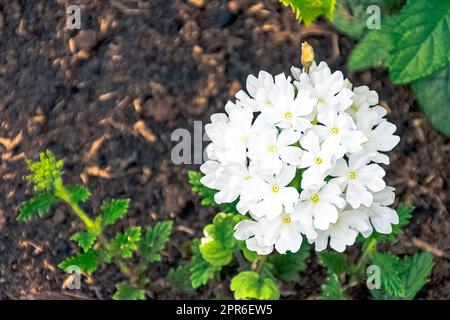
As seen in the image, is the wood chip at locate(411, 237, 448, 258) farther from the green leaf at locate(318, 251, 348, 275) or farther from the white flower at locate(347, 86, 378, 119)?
the white flower at locate(347, 86, 378, 119)

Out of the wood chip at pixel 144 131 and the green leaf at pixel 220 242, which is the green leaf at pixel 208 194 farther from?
the wood chip at pixel 144 131

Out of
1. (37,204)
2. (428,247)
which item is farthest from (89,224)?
(428,247)

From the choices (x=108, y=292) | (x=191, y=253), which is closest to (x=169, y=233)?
(x=191, y=253)

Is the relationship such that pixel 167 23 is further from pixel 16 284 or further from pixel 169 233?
pixel 16 284

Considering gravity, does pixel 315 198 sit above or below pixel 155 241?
above

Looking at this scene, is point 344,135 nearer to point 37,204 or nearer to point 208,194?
point 208,194

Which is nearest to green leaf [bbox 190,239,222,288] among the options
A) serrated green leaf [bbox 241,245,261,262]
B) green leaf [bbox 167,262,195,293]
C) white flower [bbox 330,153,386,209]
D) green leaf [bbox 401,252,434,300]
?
green leaf [bbox 167,262,195,293]

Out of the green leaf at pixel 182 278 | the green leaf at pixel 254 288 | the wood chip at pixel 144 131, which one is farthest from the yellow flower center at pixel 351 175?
the wood chip at pixel 144 131
